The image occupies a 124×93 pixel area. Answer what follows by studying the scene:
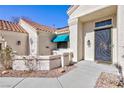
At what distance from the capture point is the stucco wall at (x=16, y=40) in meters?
13.4

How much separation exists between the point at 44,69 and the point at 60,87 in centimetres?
336

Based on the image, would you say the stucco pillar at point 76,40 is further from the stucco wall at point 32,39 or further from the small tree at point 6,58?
the stucco wall at point 32,39

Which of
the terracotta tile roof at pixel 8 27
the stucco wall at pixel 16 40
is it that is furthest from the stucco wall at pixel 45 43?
the terracotta tile roof at pixel 8 27

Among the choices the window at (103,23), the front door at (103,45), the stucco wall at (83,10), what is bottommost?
the front door at (103,45)

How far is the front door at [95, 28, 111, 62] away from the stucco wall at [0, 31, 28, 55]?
9610 mm

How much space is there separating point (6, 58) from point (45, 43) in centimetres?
718

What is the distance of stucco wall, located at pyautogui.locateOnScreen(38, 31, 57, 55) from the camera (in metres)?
14.8

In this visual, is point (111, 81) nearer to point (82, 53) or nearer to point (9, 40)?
point (82, 53)

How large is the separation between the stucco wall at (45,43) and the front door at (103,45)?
7384 millimetres

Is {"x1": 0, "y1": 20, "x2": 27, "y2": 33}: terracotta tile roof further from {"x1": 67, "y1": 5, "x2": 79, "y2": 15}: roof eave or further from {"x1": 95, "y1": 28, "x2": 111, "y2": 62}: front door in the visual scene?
{"x1": 95, "y1": 28, "x2": 111, "y2": 62}: front door

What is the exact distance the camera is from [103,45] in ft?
31.2

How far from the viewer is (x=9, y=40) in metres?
13.5

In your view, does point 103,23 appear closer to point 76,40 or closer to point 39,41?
point 76,40
